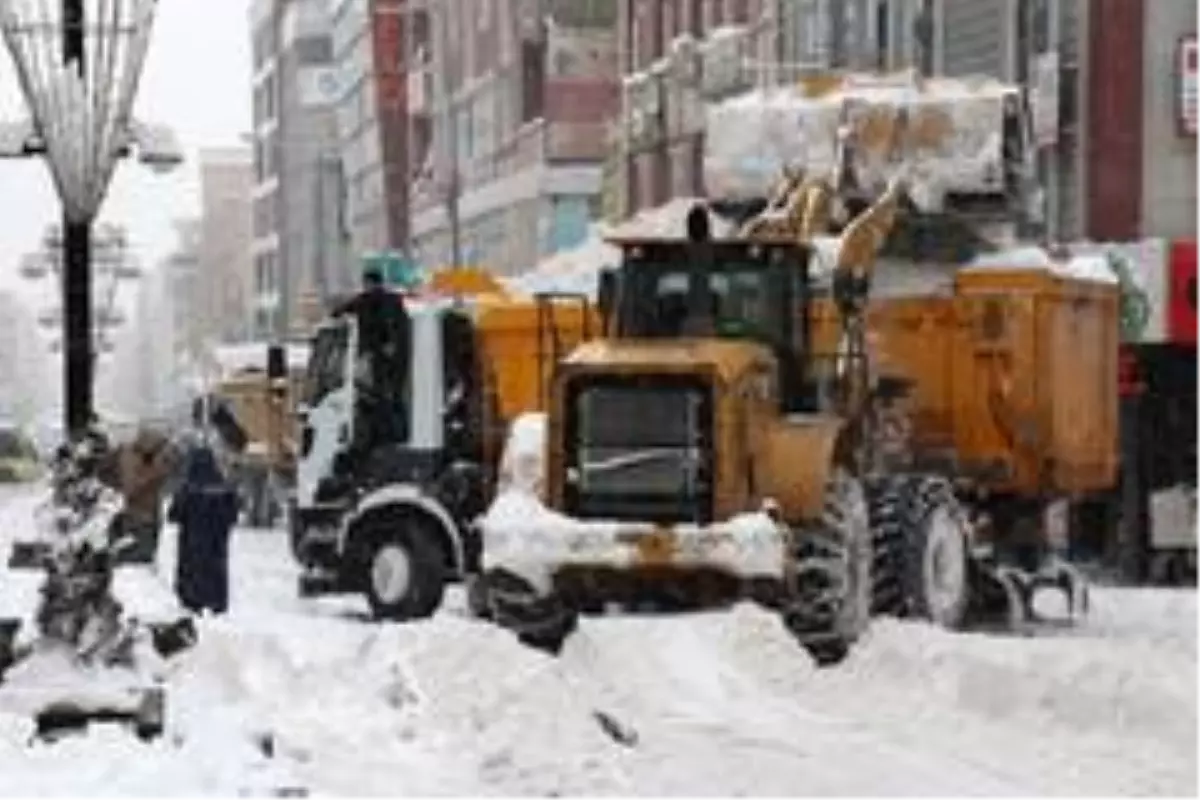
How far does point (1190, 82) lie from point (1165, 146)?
2.85ft

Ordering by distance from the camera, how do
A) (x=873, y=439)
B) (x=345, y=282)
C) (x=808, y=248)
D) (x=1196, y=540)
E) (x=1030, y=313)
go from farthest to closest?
(x=345, y=282), (x=1196, y=540), (x=1030, y=313), (x=873, y=439), (x=808, y=248)

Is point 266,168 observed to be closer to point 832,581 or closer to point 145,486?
point 145,486

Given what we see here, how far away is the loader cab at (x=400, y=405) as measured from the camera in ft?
82.0

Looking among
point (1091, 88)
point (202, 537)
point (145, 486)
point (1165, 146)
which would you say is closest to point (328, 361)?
point (202, 537)

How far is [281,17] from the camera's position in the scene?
15238cm

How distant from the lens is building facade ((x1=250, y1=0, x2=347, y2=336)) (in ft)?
Result: 439

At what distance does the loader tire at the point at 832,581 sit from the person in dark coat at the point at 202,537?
6.48 meters

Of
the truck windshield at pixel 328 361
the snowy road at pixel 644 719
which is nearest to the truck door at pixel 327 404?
the truck windshield at pixel 328 361

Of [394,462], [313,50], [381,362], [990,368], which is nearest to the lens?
[990,368]

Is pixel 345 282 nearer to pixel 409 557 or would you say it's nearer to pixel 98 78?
pixel 409 557

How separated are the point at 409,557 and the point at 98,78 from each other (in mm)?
11125

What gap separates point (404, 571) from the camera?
24375 millimetres

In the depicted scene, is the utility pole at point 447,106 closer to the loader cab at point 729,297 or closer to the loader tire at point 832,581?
the loader cab at point 729,297

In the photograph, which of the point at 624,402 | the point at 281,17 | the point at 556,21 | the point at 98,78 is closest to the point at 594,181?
the point at 556,21
